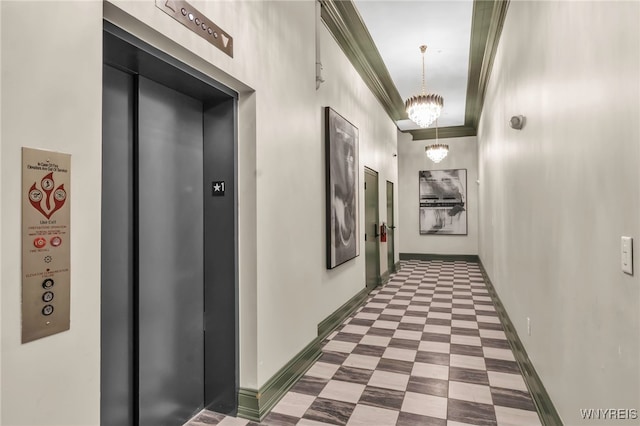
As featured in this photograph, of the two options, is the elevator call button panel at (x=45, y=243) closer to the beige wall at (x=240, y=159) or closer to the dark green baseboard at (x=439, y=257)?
the beige wall at (x=240, y=159)

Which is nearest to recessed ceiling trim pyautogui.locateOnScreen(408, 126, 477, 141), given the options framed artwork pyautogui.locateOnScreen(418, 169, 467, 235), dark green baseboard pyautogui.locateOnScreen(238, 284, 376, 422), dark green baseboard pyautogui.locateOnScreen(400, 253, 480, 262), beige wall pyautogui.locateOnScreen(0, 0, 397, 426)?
framed artwork pyautogui.locateOnScreen(418, 169, 467, 235)

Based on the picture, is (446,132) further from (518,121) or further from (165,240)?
(165,240)

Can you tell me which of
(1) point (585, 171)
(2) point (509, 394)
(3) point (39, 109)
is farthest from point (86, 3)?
(2) point (509, 394)

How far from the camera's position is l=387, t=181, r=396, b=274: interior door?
8.27m

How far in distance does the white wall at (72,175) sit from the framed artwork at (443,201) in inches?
398

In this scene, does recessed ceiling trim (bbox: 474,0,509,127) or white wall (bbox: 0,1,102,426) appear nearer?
white wall (bbox: 0,1,102,426)

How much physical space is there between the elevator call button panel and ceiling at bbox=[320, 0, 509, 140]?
3.62 meters

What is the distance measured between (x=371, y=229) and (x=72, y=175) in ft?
18.5

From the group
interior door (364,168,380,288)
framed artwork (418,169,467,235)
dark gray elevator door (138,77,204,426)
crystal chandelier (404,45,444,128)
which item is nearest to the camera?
dark gray elevator door (138,77,204,426)

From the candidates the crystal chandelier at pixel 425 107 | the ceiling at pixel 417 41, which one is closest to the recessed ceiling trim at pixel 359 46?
the ceiling at pixel 417 41

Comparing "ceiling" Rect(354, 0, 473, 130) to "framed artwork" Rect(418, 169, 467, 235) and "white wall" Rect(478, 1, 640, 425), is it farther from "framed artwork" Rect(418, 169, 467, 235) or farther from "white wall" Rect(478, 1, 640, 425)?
"framed artwork" Rect(418, 169, 467, 235)

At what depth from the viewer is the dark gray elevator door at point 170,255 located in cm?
216

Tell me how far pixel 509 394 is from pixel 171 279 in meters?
2.63

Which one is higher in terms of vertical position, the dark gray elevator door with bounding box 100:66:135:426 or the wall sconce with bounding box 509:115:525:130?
the wall sconce with bounding box 509:115:525:130
